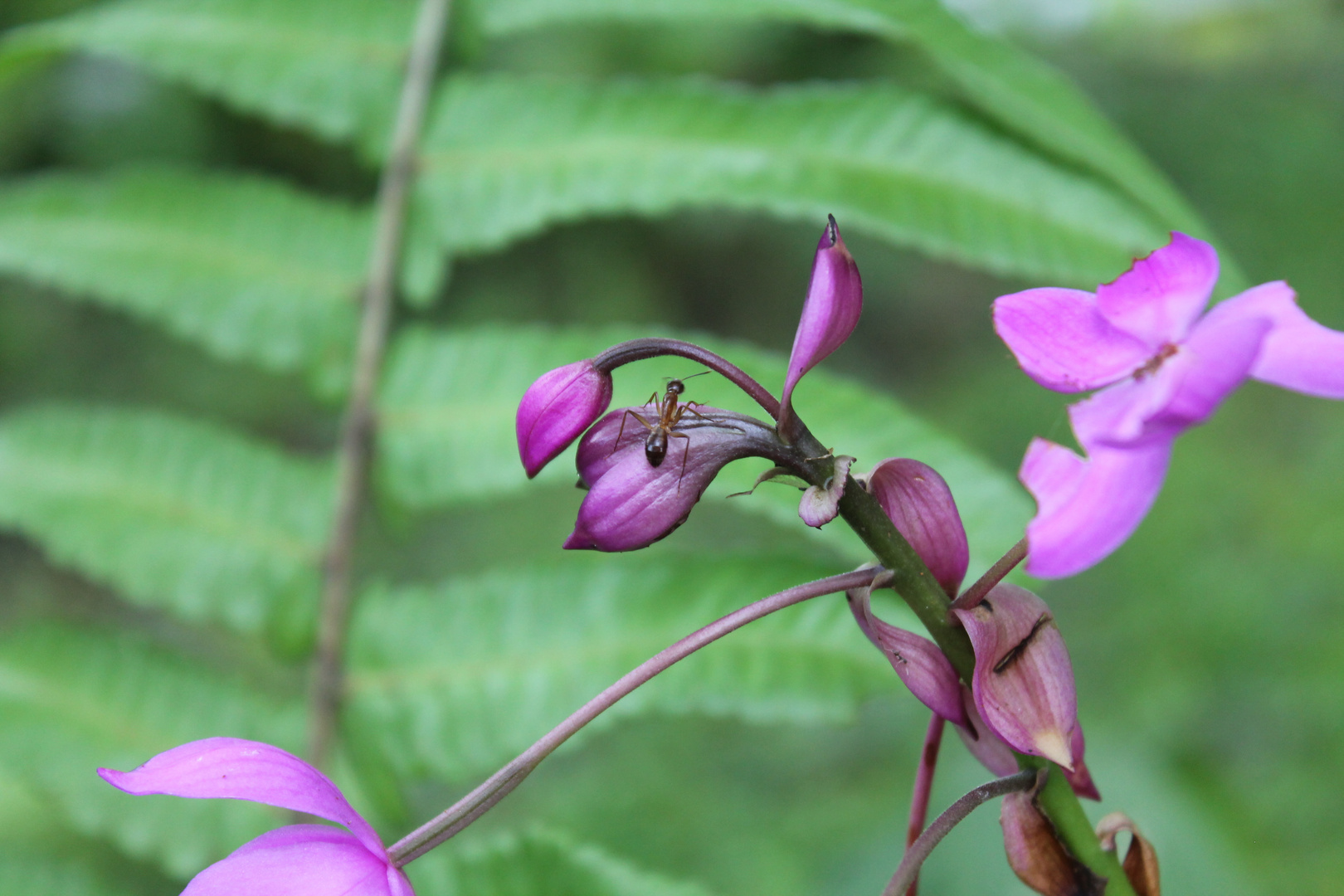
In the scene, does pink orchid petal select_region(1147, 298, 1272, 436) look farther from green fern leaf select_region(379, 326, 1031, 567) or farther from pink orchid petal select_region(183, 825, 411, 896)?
green fern leaf select_region(379, 326, 1031, 567)

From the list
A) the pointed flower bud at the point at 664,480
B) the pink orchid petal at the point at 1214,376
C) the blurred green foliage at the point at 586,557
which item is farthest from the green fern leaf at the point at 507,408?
the pink orchid petal at the point at 1214,376

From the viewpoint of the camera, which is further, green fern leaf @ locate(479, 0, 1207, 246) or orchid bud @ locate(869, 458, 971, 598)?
green fern leaf @ locate(479, 0, 1207, 246)

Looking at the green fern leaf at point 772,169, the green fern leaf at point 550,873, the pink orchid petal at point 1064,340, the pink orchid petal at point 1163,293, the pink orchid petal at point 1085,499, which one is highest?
the green fern leaf at point 772,169

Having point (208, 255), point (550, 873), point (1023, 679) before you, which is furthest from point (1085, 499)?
point (208, 255)

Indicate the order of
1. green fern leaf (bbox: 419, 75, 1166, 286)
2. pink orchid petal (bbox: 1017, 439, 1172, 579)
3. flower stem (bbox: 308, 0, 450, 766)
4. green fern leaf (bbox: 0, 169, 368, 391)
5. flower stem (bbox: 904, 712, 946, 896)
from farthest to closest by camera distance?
green fern leaf (bbox: 0, 169, 368, 391), flower stem (bbox: 308, 0, 450, 766), green fern leaf (bbox: 419, 75, 1166, 286), flower stem (bbox: 904, 712, 946, 896), pink orchid petal (bbox: 1017, 439, 1172, 579)

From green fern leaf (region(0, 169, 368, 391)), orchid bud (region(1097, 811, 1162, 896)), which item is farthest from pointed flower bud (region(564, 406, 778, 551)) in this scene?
green fern leaf (region(0, 169, 368, 391))

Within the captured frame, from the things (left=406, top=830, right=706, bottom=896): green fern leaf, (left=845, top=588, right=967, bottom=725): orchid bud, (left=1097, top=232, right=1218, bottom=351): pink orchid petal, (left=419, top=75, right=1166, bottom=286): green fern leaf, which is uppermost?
(left=419, top=75, right=1166, bottom=286): green fern leaf

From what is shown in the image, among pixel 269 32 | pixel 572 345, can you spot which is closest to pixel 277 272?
pixel 269 32

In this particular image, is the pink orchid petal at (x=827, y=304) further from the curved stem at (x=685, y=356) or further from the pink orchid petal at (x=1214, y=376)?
the pink orchid petal at (x=1214, y=376)

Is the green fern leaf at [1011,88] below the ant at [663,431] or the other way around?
the other way around
